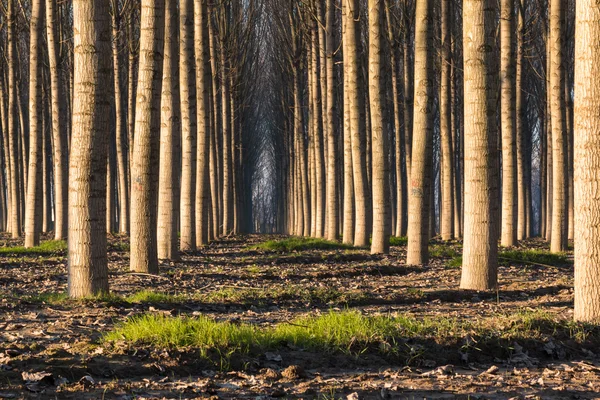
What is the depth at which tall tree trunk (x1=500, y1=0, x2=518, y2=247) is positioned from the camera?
1585 centimetres

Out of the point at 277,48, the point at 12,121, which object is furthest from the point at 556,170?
the point at 277,48

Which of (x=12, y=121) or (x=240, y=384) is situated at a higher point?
(x=12, y=121)

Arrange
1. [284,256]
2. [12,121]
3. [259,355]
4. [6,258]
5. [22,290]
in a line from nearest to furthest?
[259,355], [22,290], [6,258], [284,256], [12,121]

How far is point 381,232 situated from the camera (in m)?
14.9

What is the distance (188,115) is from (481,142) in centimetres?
769

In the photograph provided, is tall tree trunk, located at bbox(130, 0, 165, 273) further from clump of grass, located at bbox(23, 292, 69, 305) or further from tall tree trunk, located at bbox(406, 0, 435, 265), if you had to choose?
tall tree trunk, located at bbox(406, 0, 435, 265)

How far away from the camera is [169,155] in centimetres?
1300

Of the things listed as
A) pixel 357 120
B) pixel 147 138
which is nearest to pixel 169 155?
pixel 147 138

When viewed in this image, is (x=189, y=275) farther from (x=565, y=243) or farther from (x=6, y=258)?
(x=565, y=243)

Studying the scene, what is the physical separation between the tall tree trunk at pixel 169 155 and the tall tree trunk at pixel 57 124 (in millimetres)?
4547

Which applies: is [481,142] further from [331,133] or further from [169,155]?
[331,133]

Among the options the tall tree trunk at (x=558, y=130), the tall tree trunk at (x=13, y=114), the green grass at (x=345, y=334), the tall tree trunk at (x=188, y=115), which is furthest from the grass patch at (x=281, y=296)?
the tall tree trunk at (x=13, y=114)

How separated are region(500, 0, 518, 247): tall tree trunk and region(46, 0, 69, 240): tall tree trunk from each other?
9.84 meters

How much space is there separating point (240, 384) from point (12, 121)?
17.5 meters
